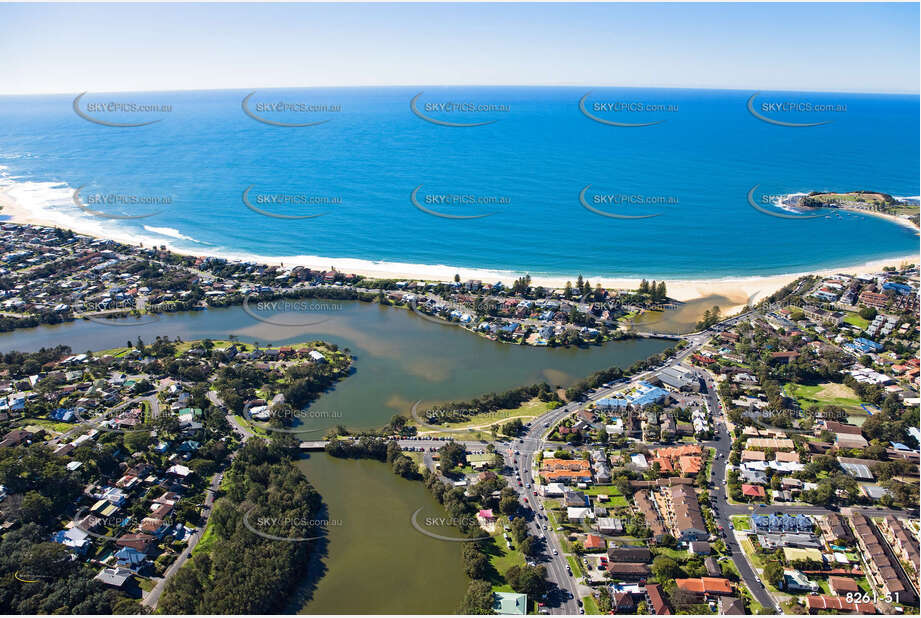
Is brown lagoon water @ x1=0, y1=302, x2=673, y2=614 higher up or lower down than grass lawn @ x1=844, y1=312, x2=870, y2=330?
lower down

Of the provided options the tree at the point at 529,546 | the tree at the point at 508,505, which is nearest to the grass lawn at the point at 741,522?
the tree at the point at 529,546

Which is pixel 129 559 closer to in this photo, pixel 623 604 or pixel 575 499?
pixel 575 499

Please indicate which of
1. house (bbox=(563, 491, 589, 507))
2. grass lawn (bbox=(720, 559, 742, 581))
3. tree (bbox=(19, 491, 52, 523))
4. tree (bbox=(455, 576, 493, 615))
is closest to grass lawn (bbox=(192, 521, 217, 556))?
tree (bbox=(19, 491, 52, 523))

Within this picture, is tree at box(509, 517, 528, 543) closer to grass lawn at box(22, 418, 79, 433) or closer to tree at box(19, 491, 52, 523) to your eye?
tree at box(19, 491, 52, 523)

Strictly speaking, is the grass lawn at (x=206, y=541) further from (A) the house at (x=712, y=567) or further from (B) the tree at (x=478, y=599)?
(A) the house at (x=712, y=567)

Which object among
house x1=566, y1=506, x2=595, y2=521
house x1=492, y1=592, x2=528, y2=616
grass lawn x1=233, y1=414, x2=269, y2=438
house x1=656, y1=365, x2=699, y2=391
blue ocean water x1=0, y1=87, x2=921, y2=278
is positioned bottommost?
house x1=492, y1=592, x2=528, y2=616

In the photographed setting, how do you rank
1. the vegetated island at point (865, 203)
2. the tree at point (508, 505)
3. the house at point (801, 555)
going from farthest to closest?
the vegetated island at point (865, 203)
the tree at point (508, 505)
the house at point (801, 555)
